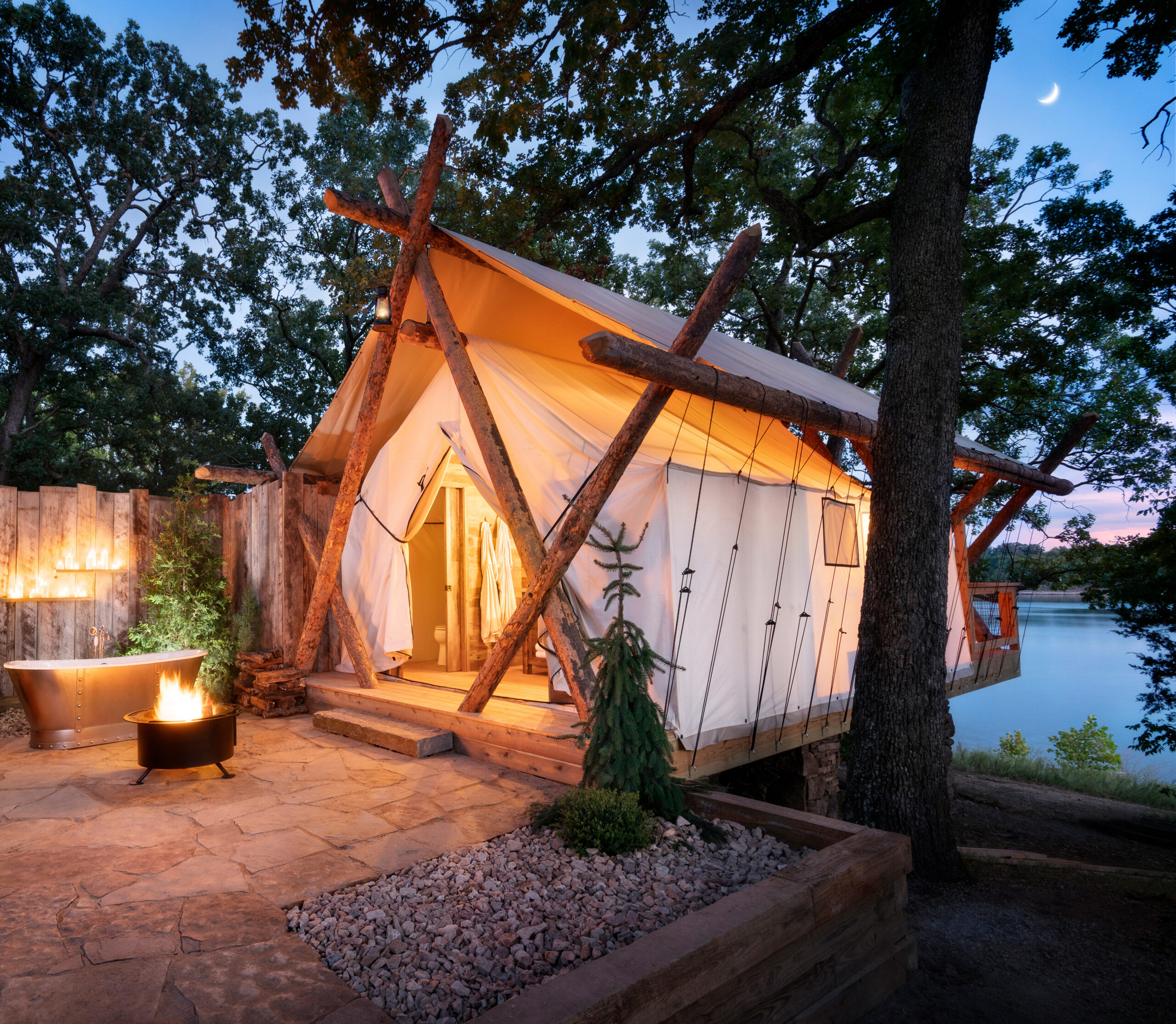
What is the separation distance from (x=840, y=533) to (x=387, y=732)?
145 inches

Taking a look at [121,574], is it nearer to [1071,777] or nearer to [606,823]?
[606,823]

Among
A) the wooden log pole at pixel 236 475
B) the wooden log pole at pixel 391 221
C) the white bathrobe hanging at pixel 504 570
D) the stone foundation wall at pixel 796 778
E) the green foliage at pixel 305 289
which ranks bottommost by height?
the stone foundation wall at pixel 796 778

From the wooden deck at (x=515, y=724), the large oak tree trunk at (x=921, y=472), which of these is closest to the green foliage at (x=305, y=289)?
the wooden deck at (x=515, y=724)

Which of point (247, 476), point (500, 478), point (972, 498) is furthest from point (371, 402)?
point (972, 498)

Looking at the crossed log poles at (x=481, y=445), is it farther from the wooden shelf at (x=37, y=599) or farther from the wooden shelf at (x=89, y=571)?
the wooden shelf at (x=37, y=599)

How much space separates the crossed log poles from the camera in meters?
3.42

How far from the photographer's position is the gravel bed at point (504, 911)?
6.40 feet

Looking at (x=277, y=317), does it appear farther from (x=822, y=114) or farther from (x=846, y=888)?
(x=846, y=888)

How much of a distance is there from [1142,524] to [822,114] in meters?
4.90

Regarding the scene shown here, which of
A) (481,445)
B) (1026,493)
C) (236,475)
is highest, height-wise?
(1026,493)

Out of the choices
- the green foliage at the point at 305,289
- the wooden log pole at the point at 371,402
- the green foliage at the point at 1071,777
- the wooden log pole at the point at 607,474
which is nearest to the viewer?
the wooden log pole at the point at 607,474

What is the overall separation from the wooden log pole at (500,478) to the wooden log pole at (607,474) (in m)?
0.06

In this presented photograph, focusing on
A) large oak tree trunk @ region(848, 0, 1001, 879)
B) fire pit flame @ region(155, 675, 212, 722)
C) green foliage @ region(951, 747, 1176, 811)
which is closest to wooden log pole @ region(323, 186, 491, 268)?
large oak tree trunk @ region(848, 0, 1001, 879)

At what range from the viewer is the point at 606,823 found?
2.80m
